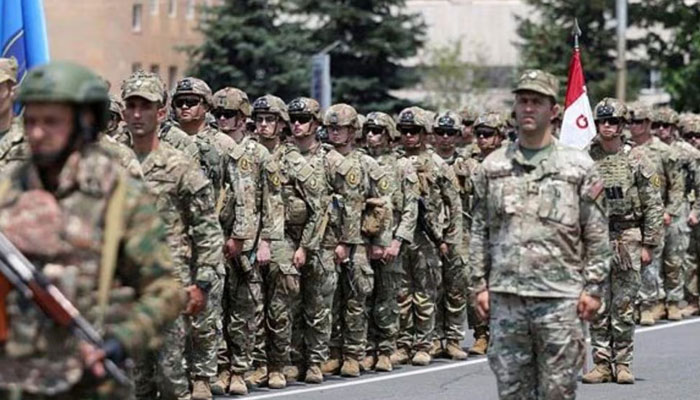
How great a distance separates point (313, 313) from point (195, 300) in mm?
6483

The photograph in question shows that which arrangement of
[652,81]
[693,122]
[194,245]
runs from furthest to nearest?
1. [652,81]
2. [693,122]
3. [194,245]

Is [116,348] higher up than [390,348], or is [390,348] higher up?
[116,348]

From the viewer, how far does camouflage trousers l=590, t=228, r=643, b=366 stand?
1596 cm

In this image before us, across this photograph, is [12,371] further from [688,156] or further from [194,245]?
[688,156]

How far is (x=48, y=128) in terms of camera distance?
6.90 metres

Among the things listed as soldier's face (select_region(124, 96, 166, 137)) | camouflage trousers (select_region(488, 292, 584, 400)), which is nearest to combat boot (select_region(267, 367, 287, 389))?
soldier's face (select_region(124, 96, 166, 137))

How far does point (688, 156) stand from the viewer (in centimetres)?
2322

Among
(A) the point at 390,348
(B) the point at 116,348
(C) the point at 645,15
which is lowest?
(A) the point at 390,348

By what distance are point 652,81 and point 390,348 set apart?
1960 inches

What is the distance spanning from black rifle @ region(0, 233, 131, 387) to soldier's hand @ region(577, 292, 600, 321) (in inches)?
166

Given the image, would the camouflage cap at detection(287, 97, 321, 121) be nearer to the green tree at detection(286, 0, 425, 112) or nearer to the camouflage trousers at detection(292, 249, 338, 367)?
the camouflage trousers at detection(292, 249, 338, 367)

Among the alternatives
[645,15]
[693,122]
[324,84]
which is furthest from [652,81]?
[693,122]

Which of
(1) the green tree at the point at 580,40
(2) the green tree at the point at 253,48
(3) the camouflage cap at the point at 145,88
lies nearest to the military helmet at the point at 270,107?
(3) the camouflage cap at the point at 145,88

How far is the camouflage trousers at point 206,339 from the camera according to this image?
1398 centimetres
